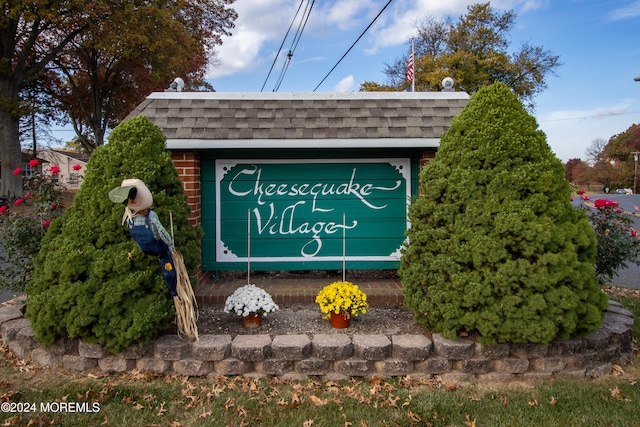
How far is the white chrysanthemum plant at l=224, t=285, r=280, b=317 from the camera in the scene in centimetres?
377

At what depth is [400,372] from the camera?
11.0 ft

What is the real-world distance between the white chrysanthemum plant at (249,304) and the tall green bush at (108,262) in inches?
21.4

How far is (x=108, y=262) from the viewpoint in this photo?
332 cm

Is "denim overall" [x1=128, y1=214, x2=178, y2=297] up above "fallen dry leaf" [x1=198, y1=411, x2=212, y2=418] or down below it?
above

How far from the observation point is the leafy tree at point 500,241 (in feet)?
10.6

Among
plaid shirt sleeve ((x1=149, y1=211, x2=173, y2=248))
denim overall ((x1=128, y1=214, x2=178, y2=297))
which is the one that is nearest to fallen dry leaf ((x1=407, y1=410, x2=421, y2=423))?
denim overall ((x1=128, y1=214, x2=178, y2=297))

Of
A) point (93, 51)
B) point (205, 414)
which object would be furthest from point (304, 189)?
point (93, 51)

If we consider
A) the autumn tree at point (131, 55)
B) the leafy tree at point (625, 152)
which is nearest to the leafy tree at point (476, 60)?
the autumn tree at point (131, 55)

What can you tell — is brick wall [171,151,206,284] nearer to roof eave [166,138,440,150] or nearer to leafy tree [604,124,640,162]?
roof eave [166,138,440,150]

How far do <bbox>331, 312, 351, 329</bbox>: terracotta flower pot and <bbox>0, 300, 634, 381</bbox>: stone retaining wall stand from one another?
38 cm

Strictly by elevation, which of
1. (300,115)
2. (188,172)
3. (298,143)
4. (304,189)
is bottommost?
(304,189)

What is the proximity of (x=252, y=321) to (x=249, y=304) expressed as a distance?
0.20 m

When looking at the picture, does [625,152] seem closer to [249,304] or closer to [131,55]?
[131,55]

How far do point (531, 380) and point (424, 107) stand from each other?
306 centimetres
